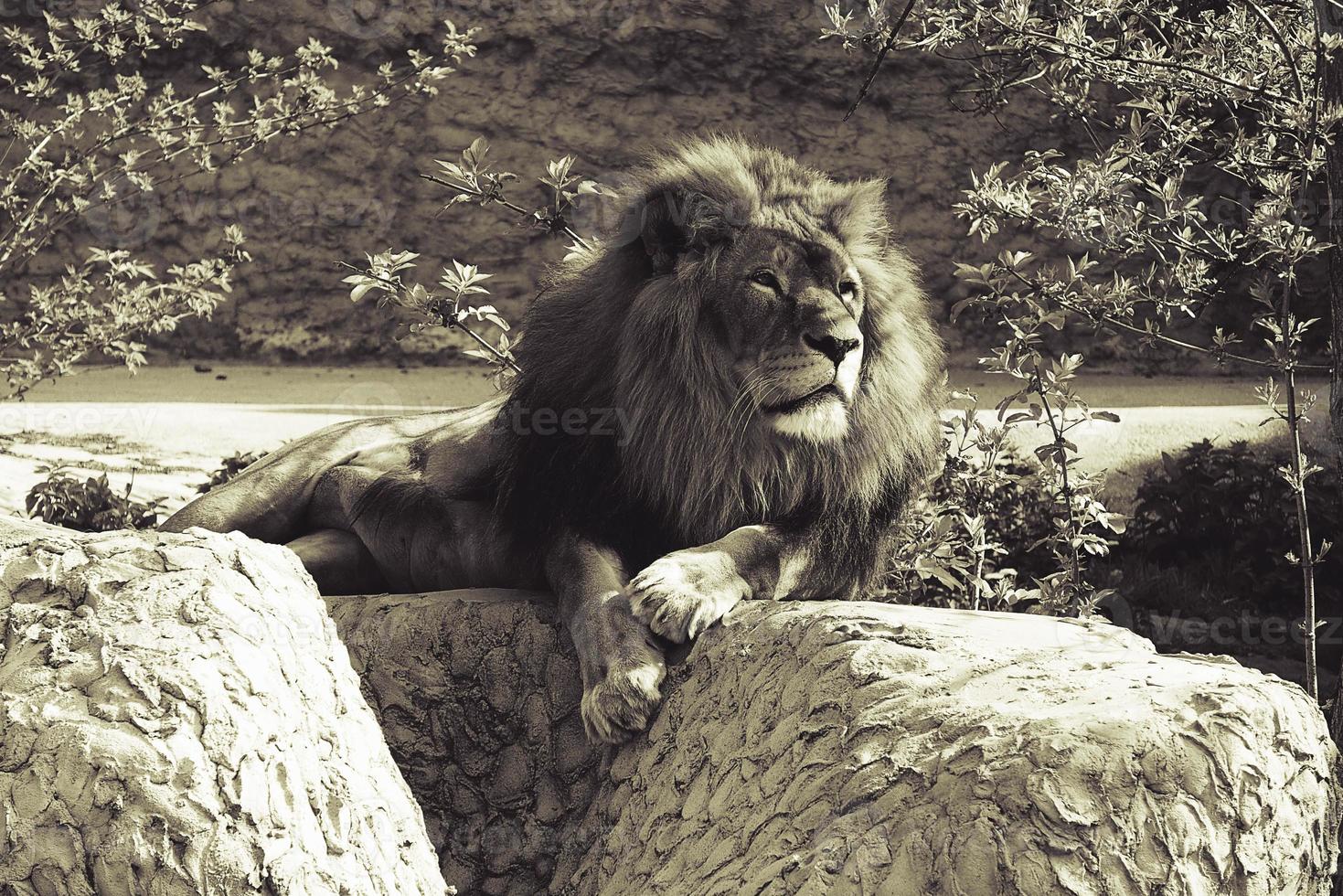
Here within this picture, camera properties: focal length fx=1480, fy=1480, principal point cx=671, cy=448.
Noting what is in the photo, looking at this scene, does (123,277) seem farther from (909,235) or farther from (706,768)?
(706,768)

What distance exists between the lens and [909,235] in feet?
39.8

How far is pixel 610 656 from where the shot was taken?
3271 millimetres

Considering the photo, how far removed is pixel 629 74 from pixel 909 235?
2.65 m

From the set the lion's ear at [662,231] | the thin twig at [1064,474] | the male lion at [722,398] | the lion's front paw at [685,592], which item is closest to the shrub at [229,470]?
the male lion at [722,398]

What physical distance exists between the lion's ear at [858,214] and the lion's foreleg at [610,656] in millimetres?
1111

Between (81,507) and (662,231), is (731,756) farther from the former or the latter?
(81,507)

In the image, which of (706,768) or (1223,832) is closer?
(1223,832)

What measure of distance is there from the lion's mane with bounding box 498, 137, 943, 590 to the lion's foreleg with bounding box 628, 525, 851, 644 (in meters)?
0.10

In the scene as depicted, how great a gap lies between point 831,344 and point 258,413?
636cm

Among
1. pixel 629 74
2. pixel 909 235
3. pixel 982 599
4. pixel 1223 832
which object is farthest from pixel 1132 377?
pixel 1223 832

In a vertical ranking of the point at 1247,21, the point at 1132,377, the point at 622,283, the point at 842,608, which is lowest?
the point at 1132,377

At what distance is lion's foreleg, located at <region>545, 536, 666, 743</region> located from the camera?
3.19 m

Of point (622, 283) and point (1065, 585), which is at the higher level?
point (622, 283)

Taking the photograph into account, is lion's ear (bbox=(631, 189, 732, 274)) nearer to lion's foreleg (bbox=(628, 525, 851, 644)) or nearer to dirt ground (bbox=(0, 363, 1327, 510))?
lion's foreleg (bbox=(628, 525, 851, 644))
